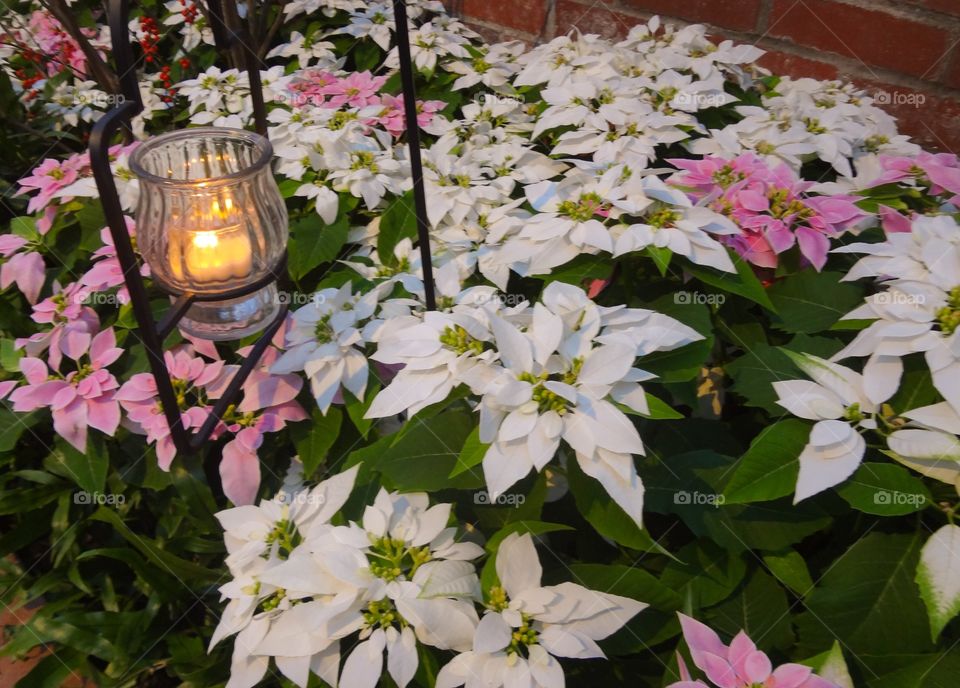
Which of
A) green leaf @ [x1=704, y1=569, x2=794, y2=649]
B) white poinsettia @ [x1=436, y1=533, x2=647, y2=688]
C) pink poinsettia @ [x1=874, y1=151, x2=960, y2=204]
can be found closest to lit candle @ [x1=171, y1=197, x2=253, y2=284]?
white poinsettia @ [x1=436, y1=533, x2=647, y2=688]

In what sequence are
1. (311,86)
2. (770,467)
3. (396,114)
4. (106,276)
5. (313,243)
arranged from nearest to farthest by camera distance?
(770,467) < (106,276) < (313,243) < (396,114) < (311,86)

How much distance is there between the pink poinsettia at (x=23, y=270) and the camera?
1.15 meters

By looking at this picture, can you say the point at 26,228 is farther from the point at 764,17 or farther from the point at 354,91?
the point at 764,17

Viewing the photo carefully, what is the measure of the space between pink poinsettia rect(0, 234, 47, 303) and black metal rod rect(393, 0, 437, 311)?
0.66 meters

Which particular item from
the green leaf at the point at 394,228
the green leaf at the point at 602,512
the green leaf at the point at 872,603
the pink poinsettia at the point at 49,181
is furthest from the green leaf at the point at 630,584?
the pink poinsettia at the point at 49,181

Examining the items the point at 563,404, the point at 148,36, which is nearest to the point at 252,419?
the point at 563,404

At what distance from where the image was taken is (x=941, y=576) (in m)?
0.64

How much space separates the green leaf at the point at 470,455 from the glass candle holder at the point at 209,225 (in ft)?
1.02

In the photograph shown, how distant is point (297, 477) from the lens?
0.98m

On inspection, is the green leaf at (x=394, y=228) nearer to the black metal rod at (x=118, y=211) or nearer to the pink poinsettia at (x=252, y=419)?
the pink poinsettia at (x=252, y=419)

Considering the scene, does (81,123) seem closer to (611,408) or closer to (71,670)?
(71,670)

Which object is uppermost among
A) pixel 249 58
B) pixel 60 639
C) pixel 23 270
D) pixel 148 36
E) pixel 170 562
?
pixel 249 58

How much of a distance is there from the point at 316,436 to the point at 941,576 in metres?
0.70

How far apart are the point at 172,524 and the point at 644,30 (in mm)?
1444
